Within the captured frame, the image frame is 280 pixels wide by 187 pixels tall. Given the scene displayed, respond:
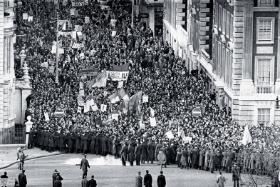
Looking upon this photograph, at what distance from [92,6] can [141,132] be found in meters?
56.7

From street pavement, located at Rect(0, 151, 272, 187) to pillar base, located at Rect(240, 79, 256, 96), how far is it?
33.3 feet

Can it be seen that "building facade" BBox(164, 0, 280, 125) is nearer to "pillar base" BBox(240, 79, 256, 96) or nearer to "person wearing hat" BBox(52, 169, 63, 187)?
"pillar base" BBox(240, 79, 256, 96)

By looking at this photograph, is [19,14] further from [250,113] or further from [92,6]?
[250,113]

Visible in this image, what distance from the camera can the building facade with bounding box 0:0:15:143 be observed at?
136250 millimetres

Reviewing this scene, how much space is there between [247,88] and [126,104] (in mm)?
8391

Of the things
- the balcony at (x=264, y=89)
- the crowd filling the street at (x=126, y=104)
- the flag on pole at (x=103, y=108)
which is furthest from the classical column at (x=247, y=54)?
the flag on pole at (x=103, y=108)

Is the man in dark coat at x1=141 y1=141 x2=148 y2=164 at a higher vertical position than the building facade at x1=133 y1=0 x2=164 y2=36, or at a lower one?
lower

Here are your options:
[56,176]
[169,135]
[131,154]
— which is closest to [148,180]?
[56,176]

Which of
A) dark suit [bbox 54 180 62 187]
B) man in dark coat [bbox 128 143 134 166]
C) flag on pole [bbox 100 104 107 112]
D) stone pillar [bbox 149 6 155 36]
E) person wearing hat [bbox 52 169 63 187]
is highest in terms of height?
stone pillar [bbox 149 6 155 36]

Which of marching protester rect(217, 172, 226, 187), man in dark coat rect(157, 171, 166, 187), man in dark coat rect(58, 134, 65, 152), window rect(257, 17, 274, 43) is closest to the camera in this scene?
marching protester rect(217, 172, 226, 187)

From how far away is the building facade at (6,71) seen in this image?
447 feet

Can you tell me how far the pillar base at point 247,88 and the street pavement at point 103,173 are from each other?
1016 cm

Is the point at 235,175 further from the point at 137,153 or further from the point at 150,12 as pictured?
the point at 150,12

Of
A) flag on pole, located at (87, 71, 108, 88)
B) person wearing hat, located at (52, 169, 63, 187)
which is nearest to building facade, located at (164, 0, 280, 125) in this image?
flag on pole, located at (87, 71, 108, 88)
